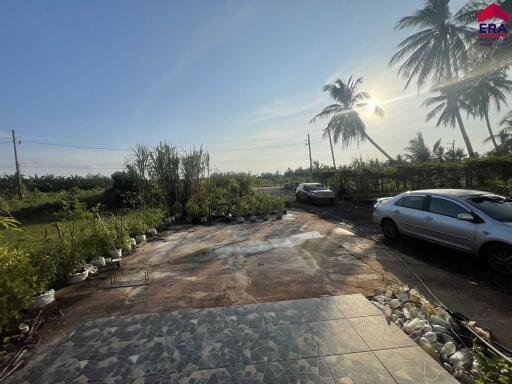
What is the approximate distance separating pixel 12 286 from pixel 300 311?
3.90 m

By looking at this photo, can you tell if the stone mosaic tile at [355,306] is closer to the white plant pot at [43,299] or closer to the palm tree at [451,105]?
the white plant pot at [43,299]

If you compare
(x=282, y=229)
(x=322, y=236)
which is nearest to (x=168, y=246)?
(x=282, y=229)

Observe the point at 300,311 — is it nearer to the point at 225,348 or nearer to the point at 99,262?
the point at 225,348

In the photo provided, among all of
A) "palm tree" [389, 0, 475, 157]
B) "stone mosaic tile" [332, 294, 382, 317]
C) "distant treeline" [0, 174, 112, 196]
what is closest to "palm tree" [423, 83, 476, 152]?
"palm tree" [389, 0, 475, 157]

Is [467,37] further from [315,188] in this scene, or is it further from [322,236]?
[322,236]

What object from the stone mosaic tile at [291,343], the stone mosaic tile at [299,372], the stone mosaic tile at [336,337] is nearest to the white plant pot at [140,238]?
the stone mosaic tile at [291,343]

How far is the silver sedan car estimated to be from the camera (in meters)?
4.93

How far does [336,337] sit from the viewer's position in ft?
10.5

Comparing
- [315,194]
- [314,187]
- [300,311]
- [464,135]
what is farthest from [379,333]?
[464,135]

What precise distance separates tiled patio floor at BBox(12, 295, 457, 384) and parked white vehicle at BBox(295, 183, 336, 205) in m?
12.8

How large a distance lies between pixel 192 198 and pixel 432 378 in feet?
41.7

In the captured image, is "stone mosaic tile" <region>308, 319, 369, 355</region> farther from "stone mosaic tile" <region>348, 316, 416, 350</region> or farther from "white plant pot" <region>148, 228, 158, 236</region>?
"white plant pot" <region>148, 228, 158, 236</region>

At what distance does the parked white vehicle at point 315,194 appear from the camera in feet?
53.9

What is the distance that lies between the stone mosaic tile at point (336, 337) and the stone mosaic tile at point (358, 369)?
10 cm
